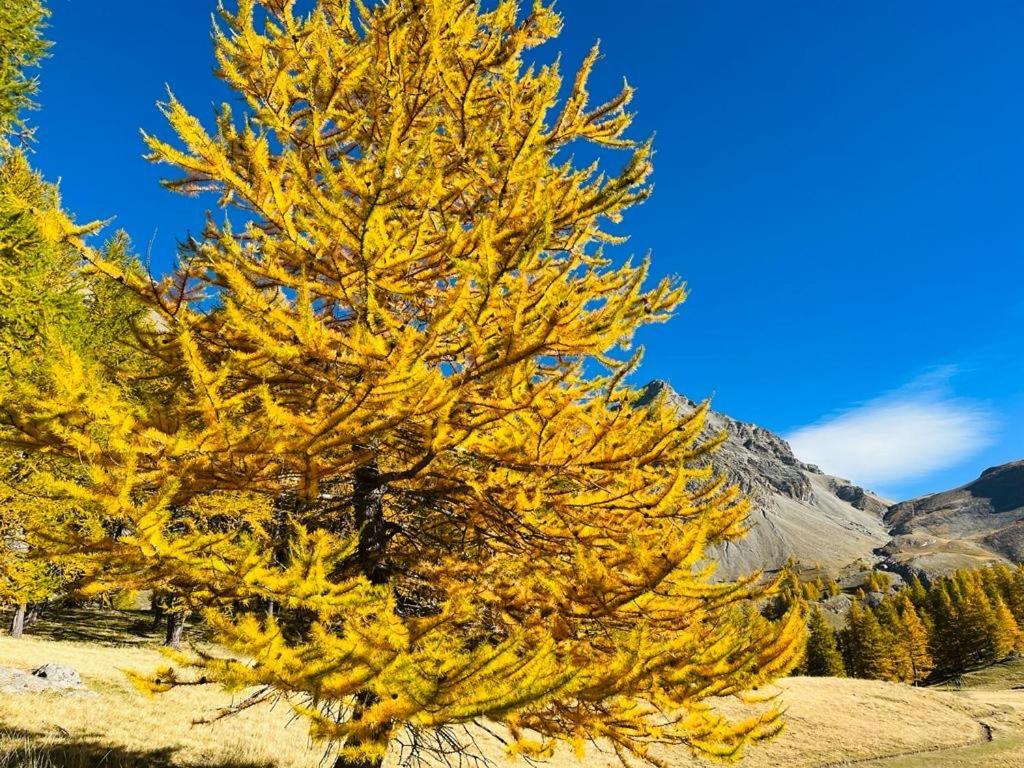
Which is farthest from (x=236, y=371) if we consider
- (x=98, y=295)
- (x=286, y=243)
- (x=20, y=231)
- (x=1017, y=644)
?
(x=1017, y=644)

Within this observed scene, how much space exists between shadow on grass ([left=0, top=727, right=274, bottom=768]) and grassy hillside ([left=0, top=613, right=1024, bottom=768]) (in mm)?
23

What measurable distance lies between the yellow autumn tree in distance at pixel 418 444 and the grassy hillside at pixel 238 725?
3.77ft

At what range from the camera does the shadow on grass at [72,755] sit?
4.94 m

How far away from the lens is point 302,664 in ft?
9.45

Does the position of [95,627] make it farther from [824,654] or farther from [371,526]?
[824,654]

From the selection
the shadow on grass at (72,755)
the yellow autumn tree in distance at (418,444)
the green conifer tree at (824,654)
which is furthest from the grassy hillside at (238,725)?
the green conifer tree at (824,654)

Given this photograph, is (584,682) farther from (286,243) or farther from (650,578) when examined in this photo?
(286,243)

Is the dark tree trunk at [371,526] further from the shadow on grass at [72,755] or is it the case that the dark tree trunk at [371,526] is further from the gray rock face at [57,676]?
the gray rock face at [57,676]

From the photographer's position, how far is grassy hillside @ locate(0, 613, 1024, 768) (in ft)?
22.9

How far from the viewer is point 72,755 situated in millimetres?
5754

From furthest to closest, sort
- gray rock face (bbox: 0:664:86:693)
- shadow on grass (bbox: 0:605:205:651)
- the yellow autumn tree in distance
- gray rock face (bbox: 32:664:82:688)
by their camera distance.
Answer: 1. shadow on grass (bbox: 0:605:205:651)
2. gray rock face (bbox: 32:664:82:688)
3. gray rock face (bbox: 0:664:86:693)
4. the yellow autumn tree in distance

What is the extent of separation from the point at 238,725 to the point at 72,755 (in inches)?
200

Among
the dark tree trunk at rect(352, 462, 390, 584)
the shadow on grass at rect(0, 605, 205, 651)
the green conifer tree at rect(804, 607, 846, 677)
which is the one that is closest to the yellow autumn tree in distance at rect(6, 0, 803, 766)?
the dark tree trunk at rect(352, 462, 390, 584)

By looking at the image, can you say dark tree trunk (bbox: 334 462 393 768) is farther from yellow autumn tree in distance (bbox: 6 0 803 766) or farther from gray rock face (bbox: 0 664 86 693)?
gray rock face (bbox: 0 664 86 693)
